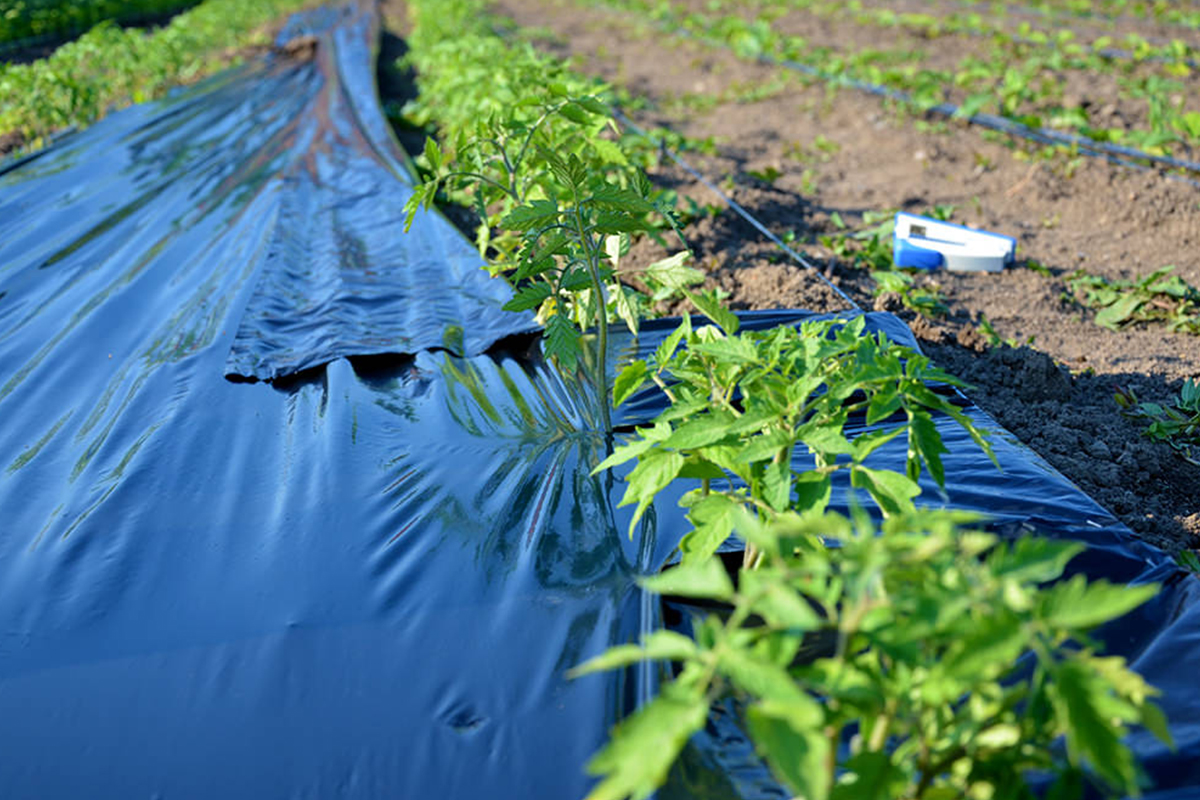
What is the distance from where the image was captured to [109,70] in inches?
372

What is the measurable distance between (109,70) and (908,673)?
10.7 metres

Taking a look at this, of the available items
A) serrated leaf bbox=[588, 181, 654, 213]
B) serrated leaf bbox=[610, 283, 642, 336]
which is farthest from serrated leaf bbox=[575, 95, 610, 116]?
serrated leaf bbox=[610, 283, 642, 336]

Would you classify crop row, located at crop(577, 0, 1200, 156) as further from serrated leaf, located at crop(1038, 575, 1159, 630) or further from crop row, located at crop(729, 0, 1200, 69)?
serrated leaf, located at crop(1038, 575, 1159, 630)

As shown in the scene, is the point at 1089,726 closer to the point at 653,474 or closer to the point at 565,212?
the point at 653,474

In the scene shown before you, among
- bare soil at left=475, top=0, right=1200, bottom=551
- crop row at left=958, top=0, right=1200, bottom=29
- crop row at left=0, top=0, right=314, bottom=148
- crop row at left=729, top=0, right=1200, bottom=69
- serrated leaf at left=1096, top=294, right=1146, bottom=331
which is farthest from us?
crop row at left=958, top=0, right=1200, bottom=29

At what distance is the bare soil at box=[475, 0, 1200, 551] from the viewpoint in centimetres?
254

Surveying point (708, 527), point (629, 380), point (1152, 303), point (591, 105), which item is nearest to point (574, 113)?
point (591, 105)

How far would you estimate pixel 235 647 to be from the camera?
66.5 inches

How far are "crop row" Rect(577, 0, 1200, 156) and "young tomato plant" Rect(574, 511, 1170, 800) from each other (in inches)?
192

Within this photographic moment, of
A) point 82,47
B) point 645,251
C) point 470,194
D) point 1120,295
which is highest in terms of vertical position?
point 82,47

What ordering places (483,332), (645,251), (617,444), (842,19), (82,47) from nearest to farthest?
(617,444), (483,332), (645,251), (82,47), (842,19)

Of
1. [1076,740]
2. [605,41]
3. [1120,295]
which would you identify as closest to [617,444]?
[1076,740]

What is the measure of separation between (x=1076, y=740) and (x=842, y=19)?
12.3 metres

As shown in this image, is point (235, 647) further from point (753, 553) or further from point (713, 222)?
point (713, 222)
